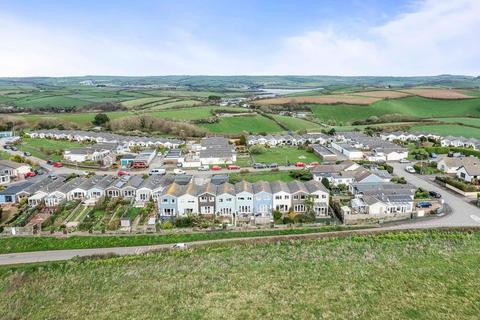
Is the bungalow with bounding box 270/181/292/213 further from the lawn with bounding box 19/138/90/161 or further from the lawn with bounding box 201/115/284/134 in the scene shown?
the lawn with bounding box 201/115/284/134

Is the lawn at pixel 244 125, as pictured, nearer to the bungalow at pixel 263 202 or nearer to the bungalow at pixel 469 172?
the bungalow at pixel 469 172

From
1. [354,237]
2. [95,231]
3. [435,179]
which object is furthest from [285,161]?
[95,231]

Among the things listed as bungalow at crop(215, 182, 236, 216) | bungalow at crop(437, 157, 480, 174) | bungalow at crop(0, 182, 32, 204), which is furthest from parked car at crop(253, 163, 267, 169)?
bungalow at crop(0, 182, 32, 204)

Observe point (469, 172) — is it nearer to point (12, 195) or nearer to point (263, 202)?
point (263, 202)

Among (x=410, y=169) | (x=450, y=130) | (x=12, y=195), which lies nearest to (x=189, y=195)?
(x=12, y=195)

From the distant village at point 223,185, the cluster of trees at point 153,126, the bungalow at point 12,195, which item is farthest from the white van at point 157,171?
the cluster of trees at point 153,126

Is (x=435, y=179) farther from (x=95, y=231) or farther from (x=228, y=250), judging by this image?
(x=95, y=231)

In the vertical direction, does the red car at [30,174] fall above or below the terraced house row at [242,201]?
below
